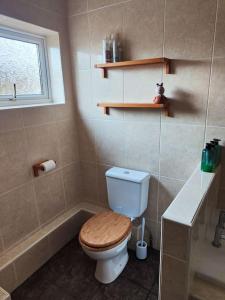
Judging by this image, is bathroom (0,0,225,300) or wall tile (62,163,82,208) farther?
wall tile (62,163,82,208)

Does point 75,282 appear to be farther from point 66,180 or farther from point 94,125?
point 94,125

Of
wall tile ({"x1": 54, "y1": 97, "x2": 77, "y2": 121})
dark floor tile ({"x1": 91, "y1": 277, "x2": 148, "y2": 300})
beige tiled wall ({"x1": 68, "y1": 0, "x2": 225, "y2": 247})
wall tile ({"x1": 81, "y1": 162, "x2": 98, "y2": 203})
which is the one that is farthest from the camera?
wall tile ({"x1": 81, "y1": 162, "x2": 98, "y2": 203})

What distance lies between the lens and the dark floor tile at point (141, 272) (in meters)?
1.63

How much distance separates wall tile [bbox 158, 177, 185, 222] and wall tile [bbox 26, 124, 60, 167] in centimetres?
97

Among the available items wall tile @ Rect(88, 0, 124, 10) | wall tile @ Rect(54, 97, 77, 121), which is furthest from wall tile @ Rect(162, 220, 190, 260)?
wall tile @ Rect(88, 0, 124, 10)

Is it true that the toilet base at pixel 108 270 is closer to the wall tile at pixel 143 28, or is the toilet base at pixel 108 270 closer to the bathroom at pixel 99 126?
the bathroom at pixel 99 126

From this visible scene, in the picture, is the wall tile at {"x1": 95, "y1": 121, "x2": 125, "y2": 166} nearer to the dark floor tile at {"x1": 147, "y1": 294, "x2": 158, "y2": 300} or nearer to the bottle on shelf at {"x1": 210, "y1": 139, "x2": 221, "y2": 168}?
the bottle on shelf at {"x1": 210, "y1": 139, "x2": 221, "y2": 168}

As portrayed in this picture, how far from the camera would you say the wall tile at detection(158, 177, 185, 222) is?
1722 millimetres

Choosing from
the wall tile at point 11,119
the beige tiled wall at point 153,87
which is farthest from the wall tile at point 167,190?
the wall tile at point 11,119

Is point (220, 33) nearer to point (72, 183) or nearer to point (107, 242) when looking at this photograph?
point (107, 242)

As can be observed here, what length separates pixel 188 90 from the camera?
1.50m

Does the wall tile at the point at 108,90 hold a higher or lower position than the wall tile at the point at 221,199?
higher

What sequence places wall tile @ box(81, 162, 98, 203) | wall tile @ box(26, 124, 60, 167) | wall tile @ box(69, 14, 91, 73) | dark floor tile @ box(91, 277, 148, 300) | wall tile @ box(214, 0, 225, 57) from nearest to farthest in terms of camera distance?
1. wall tile @ box(214, 0, 225, 57)
2. dark floor tile @ box(91, 277, 148, 300)
3. wall tile @ box(26, 124, 60, 167)
4. wall tile @ box(69, 14, 91, 73)
5. wall tile @ box(81, 162, 98, 203)

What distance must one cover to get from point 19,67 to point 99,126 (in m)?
0.83
